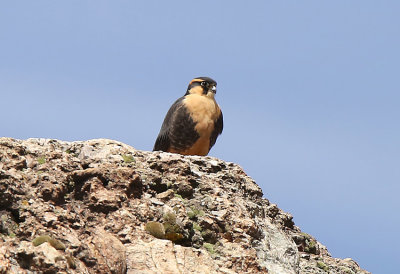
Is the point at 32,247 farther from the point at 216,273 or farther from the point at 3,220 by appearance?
the point at 216,273

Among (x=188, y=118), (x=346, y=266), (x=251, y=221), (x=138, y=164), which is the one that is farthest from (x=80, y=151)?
(x=188, y=118)

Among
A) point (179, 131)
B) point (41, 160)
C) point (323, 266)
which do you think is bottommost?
point (41, 160)

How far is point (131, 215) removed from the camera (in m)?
8.10

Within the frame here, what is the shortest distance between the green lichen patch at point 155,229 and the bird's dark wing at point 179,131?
6798 millimetres

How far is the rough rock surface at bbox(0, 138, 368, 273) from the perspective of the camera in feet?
23.2

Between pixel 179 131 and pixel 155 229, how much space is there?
6951 millimetres

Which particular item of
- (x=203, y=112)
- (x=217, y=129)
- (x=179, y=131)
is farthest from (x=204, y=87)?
(x=179, y=131)

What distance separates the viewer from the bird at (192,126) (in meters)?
14.8

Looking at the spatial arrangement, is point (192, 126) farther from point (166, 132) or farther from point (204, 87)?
point (204, 87)

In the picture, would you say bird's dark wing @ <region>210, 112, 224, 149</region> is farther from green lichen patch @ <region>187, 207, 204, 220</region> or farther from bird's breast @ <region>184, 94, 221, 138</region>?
green lichen patch @ <region>187, 207, 204, 220</region>

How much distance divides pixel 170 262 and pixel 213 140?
25.0ft

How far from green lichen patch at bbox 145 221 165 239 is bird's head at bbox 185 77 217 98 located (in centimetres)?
759

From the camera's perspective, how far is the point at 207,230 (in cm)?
861

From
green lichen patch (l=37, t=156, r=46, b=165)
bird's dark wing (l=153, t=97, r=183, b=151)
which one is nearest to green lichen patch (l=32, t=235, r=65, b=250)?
green lichen patch (l=37, t=156, r=46, b=165)
